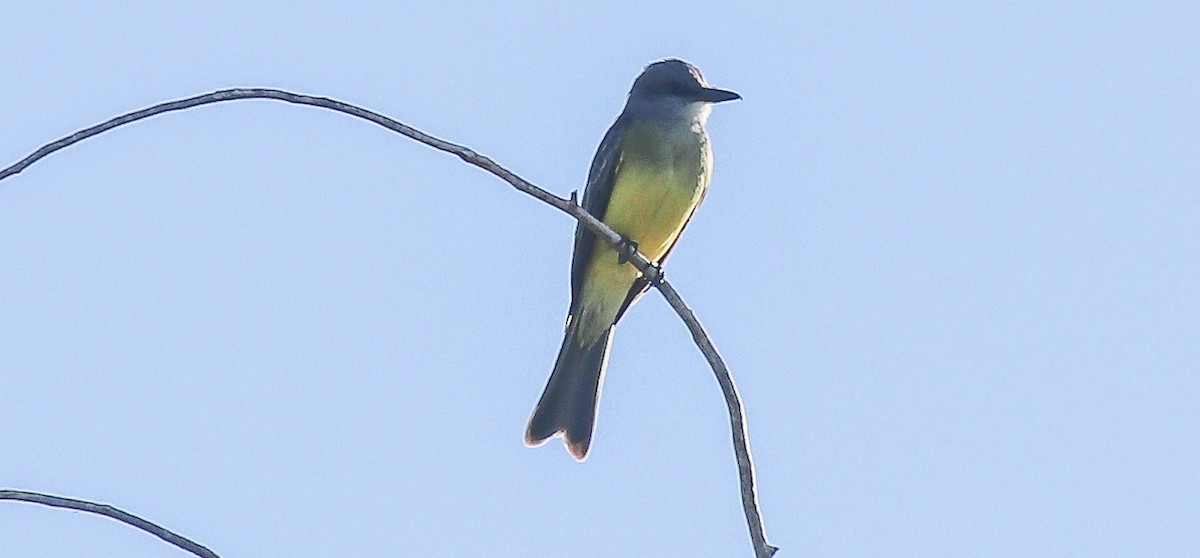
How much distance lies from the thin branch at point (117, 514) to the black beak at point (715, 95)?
5.00 meters

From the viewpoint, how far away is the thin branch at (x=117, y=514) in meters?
Answer: 2.68

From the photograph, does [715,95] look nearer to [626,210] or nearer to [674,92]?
[674,92]

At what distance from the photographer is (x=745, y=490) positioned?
9.75 ft

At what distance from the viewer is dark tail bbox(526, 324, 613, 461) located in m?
6.94

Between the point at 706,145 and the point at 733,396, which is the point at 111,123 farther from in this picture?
the point at 706,145

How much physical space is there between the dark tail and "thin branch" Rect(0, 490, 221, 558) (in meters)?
4.10

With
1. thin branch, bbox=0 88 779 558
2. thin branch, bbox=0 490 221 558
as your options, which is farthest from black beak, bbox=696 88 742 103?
thin branch, bbox=0 490 221 558

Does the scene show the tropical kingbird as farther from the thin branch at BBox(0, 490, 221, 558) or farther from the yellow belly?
the thin branch at BBox(0, 490, 221, 558)

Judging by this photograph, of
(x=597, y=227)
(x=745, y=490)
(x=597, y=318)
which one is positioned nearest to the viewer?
(x=745, y=490)

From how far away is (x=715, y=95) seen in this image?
7.50m

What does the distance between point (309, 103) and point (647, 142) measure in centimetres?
414

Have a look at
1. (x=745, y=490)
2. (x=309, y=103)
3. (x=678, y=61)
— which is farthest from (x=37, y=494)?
(x=678, y=61)

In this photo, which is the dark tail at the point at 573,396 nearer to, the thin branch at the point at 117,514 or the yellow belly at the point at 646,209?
the yellow belly at the point at 646,209

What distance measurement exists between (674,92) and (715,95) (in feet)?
0.68
